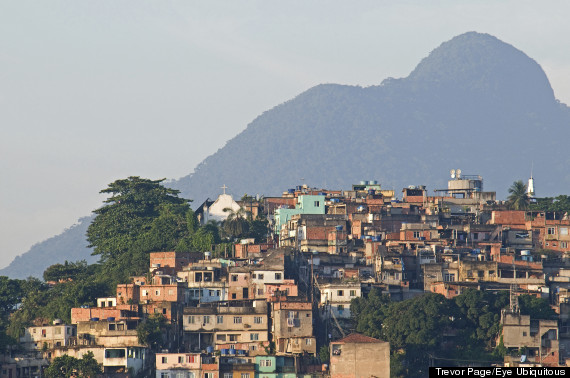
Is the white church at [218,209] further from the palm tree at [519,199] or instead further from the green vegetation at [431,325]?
the green vegetation at [431,325]

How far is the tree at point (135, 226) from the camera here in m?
78.3

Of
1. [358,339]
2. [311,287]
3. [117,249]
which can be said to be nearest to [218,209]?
[117,249]

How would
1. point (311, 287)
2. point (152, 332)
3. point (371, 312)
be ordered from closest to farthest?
point (152, 332), point (371, 312), point (311, 287)

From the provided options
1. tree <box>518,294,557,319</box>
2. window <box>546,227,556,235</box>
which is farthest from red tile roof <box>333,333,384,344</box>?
window <box>546,227,556,235</box>

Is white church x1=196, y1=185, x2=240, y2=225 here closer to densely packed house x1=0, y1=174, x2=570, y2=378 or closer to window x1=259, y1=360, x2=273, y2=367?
densely packed house x1=0, y1=174, x2=570, y2=378

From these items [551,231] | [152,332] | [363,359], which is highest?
[551,231]

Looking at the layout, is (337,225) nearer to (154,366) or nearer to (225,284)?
(225,284)

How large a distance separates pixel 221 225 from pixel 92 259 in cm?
9803

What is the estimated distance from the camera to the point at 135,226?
85.7 m

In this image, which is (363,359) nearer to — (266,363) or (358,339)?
(358,339)

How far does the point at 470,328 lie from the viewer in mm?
64375

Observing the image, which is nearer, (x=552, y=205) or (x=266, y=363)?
(x=266, y=363)

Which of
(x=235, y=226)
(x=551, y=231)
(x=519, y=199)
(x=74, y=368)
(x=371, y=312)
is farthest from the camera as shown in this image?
(x=519, y=199)

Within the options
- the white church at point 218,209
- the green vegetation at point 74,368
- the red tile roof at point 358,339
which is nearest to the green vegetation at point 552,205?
the white church at point 218,209
